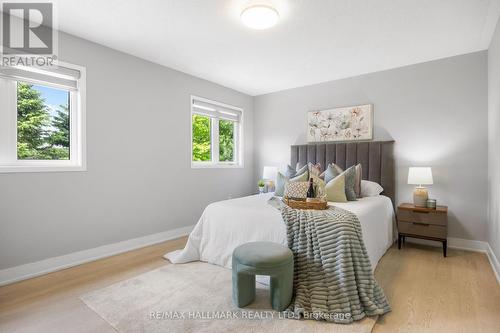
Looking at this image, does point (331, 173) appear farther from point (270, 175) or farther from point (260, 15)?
point (260, 15)

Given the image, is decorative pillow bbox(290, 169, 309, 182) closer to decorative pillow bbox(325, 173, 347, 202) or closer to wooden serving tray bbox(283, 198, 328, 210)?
decorative pillow bbox(325, 173, 347, 202)

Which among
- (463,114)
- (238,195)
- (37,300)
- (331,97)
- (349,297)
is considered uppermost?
(331,97)

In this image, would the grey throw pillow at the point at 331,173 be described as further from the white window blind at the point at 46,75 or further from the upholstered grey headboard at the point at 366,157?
the white window blind at the point at 46,75

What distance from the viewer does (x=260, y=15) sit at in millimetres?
2283

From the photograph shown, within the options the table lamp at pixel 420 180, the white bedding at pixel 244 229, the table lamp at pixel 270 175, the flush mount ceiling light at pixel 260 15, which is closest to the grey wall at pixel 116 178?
the white bedding at pixel 244 229

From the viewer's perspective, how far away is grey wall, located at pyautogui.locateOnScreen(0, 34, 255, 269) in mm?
2607

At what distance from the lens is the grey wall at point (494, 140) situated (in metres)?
2.57

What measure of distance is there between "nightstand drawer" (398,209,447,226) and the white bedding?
34 cm

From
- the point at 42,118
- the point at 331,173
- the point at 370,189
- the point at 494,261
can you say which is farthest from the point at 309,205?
the point at 42,118

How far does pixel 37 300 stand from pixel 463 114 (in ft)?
16.1

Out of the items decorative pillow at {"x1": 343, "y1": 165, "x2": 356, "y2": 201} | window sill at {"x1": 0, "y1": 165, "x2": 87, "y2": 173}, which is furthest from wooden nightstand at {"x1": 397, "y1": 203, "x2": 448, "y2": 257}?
window sill at {"x1": 0, "y1": 165, "x2": 87, "y2": 173}

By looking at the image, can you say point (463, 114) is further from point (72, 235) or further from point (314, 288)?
point (72, 235)

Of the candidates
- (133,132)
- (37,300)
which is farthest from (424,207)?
(37,300)

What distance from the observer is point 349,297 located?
6.21ft
